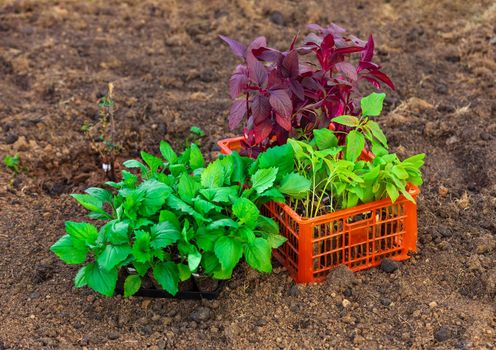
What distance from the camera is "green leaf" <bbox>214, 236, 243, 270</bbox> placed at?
3057 millimetres

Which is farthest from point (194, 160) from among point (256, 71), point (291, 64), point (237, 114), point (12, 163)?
point (12, 163)

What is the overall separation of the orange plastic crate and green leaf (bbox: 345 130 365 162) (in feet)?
0.77

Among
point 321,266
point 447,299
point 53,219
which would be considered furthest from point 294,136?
point 53,219

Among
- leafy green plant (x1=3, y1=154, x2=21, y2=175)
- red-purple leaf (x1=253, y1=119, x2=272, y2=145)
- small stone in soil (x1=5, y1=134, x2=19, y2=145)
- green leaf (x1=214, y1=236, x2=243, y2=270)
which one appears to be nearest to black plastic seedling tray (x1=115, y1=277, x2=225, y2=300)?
green leaf (x1=214, y1=236, x2=243, y2=270)

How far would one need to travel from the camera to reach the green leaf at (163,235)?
121 inches

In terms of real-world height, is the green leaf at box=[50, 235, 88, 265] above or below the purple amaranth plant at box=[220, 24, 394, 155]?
below

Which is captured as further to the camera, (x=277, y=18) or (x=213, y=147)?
(x=277, y=18)

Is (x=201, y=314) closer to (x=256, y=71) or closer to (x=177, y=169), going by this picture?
(x=177, y=169)

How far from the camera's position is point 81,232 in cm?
315

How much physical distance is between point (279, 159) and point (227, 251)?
56 cm

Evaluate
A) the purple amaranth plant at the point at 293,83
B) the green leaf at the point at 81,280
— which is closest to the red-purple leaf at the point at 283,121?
the purple amaranth plant at the point at 293,83

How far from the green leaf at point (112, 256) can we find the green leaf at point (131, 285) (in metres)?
0.18

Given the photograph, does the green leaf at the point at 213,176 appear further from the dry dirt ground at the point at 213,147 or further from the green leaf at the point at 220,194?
the dry dirt ground at the point at 213,147

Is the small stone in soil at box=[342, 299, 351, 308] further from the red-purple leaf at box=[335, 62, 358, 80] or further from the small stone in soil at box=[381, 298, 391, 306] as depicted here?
the red-purple leaf at box=[335, 62, 358, 80]
